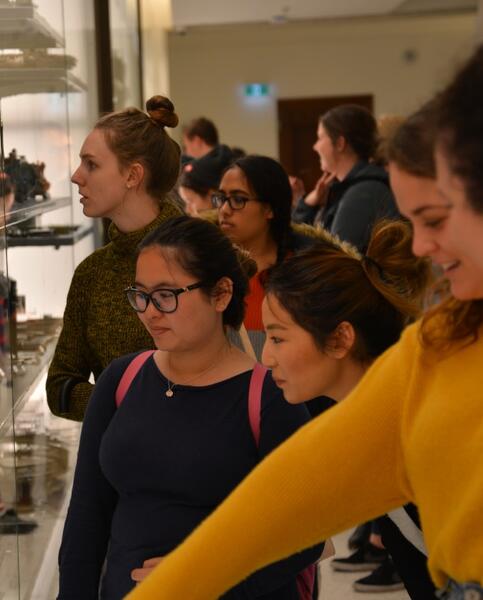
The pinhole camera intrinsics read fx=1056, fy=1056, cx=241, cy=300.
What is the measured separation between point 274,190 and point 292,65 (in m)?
13.2

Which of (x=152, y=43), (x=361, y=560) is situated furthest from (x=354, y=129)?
(x=152, y=43)

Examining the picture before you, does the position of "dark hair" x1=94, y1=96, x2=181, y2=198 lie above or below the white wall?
below

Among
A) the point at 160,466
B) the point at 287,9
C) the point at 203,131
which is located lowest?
the point at 160,466

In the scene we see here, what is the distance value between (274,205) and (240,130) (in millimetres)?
13227

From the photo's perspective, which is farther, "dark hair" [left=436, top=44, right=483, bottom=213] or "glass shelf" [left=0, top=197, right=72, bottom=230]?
"glass shelf" [left=0, top=197, right=72, bottom=230]

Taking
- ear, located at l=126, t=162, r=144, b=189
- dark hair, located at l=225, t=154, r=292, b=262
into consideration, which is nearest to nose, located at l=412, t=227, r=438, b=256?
ear, located at l=126, t=162, r=144, b=189

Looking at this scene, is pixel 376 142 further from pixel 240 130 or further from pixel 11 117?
pixel 240 130

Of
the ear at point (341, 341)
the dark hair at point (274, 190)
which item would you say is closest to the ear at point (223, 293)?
the ear at point (341, 341)

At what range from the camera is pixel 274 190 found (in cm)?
343

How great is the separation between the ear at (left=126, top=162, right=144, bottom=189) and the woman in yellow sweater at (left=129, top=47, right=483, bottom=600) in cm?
158

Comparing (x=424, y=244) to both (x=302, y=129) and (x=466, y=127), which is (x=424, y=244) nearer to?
(x=466, y=127)

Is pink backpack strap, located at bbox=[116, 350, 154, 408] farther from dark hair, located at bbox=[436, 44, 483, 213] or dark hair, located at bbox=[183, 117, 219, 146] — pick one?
dark hair, located at bbox=[183, 117, 219, 146]

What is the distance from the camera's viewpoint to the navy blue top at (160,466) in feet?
5.82

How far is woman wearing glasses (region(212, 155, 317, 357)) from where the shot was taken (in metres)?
3.30
